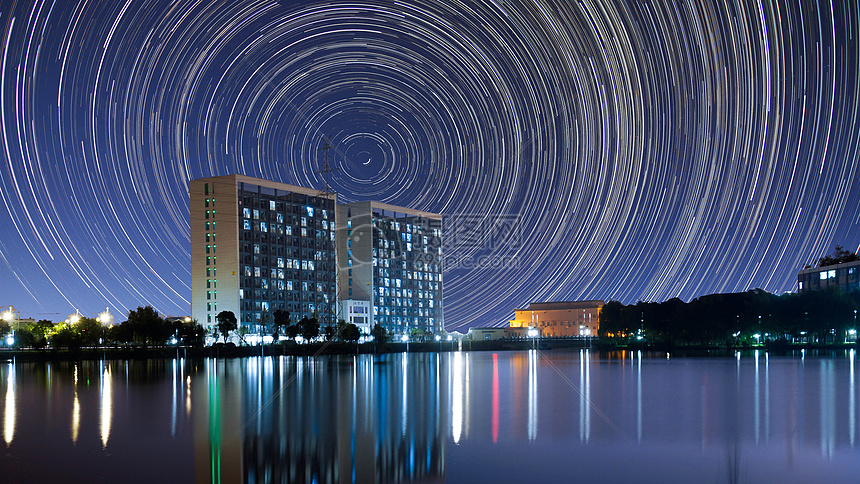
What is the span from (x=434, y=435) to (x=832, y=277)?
6265 inches

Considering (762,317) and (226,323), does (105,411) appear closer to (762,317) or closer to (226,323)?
(226,323)

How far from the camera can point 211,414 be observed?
28.4 m

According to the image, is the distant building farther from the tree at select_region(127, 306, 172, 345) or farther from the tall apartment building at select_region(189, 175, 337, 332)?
the tree at select_region(127, 306, 172, 345)

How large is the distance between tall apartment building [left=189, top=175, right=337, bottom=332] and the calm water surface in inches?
5019

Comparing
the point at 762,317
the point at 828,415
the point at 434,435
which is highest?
the point at 434,435

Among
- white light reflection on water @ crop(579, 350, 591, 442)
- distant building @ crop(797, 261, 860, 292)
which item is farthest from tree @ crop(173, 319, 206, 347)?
distant building @ crop(797, 261, 860, 292)

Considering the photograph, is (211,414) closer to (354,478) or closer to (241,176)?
(354,478)

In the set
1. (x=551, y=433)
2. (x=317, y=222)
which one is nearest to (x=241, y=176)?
(x=317, y=222)

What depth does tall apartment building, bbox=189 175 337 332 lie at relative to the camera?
16638 cm

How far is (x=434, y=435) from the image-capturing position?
885 inches

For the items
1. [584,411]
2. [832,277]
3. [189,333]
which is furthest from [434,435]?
[832,277]

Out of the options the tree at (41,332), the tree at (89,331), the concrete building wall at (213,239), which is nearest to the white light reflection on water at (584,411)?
the tree at (89,331)

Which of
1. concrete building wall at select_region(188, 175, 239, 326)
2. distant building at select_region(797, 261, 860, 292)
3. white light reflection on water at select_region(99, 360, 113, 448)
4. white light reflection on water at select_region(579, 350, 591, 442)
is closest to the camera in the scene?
white light reflection on water at select_region(579, 350, 591, 442)

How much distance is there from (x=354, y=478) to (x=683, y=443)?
9.71m
